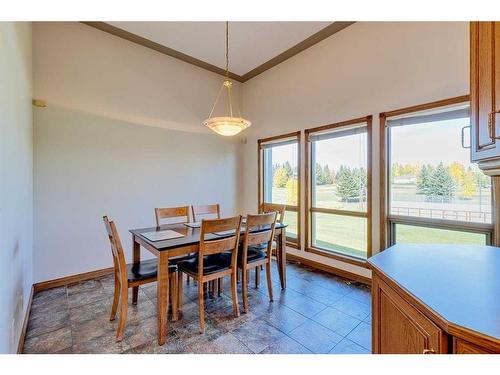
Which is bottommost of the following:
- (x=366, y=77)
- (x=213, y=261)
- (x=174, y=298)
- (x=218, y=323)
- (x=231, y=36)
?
(x=218, y=323)

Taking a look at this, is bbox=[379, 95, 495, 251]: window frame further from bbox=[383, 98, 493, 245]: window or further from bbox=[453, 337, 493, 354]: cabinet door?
bbox=[453, 337, 493, 354]: cabinet door

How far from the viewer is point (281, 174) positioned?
4238 mm

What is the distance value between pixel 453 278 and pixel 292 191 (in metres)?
3.01

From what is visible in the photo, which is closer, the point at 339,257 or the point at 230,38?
the point at 339,257

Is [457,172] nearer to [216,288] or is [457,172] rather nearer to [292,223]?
[292,223]

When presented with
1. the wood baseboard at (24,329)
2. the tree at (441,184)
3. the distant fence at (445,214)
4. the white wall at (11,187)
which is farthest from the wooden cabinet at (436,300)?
the wood baseboard at (24,329)

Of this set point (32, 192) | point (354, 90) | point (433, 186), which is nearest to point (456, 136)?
point (433, 186)

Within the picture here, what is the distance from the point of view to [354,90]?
3.06m

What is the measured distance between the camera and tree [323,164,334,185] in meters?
3.48

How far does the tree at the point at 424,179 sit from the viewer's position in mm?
2557

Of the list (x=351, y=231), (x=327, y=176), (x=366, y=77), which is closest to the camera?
(x=366, y=77)

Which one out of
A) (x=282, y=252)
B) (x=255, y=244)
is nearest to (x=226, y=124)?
(x=255, y=244)

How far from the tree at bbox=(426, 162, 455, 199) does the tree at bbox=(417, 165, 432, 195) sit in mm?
28
